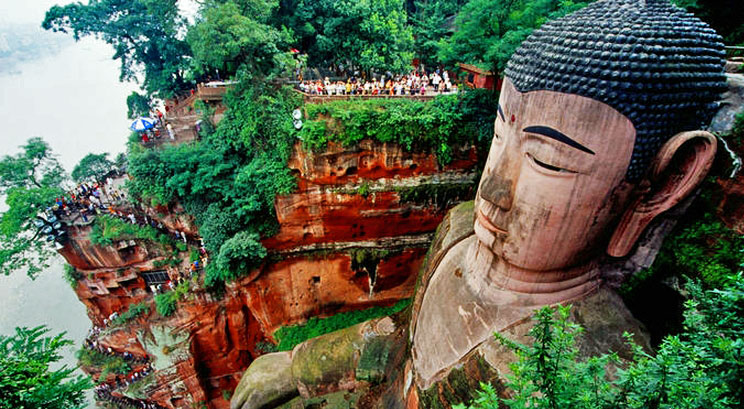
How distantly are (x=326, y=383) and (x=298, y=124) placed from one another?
7.19m

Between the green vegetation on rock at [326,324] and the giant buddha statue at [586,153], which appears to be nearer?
the giant buddha statue at [586,153]

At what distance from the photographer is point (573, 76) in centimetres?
366

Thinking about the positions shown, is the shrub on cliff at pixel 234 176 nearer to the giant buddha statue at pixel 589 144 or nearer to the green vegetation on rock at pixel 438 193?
the green vegetation on rock at pixel 438 193

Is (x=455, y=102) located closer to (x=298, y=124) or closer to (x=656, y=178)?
(x=298, y=124)

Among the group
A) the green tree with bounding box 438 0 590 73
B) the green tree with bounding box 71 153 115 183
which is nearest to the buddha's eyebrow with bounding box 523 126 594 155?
the green tree with bounding box 438 0 590 73

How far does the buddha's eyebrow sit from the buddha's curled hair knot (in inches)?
16.1

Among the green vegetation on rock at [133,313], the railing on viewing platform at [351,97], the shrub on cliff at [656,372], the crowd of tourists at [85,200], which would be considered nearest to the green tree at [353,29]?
the railing on viewing platform at [351,97]

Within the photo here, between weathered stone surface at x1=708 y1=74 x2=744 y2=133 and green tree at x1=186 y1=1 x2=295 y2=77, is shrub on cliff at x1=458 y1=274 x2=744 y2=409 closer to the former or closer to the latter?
weathered stone surface at x1=708 y1=74 x2=744 y2=133

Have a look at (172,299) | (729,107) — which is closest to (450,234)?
(729,107)

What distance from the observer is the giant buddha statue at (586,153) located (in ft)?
11.6

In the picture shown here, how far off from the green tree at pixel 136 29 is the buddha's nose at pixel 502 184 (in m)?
15.6

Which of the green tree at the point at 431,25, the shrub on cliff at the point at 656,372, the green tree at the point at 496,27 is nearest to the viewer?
the shrub on cliff at the point at 656,372

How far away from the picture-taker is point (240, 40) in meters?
10.5

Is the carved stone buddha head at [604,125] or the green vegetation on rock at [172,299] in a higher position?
the carved stone buddha head at [604,125]
